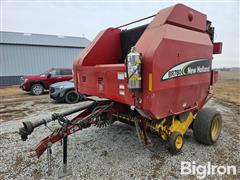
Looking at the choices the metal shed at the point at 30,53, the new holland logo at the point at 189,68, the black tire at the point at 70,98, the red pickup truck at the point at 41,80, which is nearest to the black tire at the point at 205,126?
the new holland logo at the point at 189,68

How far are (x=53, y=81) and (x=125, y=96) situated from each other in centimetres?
936

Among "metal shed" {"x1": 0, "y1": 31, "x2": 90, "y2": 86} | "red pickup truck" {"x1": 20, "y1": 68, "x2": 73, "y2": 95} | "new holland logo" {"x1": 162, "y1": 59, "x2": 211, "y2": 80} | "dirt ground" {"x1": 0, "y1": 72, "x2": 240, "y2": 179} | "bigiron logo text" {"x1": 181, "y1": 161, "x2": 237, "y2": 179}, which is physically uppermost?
"metal shed" {"x1": 0, "y1": 31, "x2": 90, "y2": 86}

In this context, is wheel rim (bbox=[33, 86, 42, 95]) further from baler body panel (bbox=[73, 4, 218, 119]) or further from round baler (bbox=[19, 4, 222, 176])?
baler body panel (bbox=[73, 4, 218, 119])

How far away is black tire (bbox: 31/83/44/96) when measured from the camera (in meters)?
11.1

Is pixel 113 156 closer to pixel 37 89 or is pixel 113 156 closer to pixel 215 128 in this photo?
pixel 215 128

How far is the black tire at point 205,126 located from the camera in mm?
3570

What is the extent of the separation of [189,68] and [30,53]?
62.1ft

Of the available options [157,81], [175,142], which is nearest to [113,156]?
[175,142]

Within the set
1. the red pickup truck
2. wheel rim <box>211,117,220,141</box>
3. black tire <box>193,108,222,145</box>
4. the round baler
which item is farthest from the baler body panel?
the red pickup truck

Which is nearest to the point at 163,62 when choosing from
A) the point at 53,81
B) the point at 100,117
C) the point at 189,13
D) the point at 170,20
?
the point at 170,20

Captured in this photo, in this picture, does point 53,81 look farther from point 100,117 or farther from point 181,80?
point 181,80

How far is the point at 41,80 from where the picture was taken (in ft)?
36.8

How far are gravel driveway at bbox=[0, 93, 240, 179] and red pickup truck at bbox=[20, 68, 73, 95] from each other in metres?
6.98

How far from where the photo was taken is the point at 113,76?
3.09 meters
